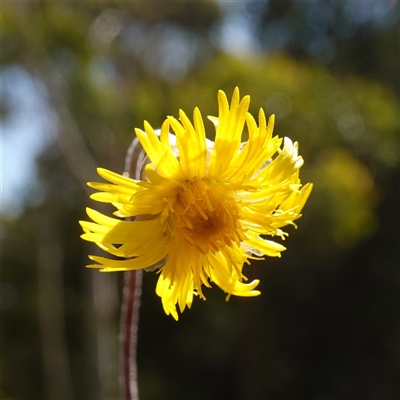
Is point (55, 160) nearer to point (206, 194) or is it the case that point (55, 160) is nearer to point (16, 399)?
point (16, 399)

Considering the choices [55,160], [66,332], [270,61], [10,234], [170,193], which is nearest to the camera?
[170,193]

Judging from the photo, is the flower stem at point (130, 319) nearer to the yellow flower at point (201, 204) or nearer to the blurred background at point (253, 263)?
the yellow flower at point (201, 204)

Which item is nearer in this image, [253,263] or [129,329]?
[129,329]

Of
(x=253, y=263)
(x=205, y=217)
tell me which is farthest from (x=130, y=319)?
(x=253, y=263)

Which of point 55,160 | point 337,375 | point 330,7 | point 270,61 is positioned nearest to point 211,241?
point 270,61

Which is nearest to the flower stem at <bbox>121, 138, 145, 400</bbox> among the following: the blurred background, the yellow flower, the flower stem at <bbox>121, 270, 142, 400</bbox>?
the flower stem at <bbox>121, 270, 142, 400</bbox>

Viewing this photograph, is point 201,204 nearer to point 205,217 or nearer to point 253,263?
point 205,217

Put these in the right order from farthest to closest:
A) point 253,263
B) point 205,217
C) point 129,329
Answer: point 253,263 < point 129,329 < point 205,217

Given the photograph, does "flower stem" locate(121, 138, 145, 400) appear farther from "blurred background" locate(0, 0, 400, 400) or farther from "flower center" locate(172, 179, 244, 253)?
"blurred background" locate(0, 0, 400, 400)
